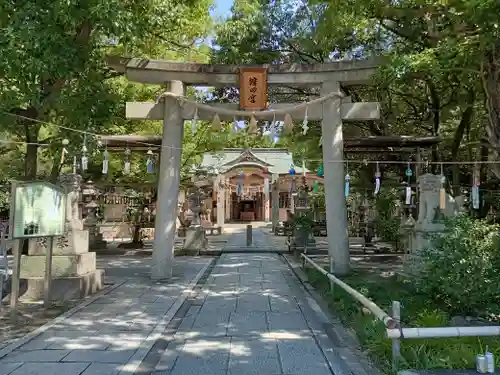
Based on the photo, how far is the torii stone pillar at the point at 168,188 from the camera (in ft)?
35.6

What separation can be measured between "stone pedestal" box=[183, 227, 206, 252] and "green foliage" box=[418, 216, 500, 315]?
40.6 feet

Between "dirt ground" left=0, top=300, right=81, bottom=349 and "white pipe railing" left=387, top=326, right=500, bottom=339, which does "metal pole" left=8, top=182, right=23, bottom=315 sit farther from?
"white pipe railing" left=387, top=326, right=500, bottom=339

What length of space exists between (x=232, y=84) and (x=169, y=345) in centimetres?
729

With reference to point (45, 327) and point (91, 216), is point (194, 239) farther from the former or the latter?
point (45, 327)

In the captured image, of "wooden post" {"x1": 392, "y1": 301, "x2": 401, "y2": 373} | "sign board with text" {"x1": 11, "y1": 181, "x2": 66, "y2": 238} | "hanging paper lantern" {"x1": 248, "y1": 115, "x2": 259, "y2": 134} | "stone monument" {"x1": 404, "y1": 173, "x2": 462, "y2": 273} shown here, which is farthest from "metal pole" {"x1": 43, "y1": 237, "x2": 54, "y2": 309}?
"stone monument" {"x1": 404, "y1": 173, "x2": 462, "y2": 273}

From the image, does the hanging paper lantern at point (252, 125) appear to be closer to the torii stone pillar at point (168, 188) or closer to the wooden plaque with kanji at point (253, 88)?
the wooden plaque with kanji at point (253, 88)

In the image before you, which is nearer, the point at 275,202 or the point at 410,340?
the point at 410,340

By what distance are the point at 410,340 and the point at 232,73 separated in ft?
26.4

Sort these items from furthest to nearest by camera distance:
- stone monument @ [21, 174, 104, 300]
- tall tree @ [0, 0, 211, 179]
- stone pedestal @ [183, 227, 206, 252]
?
stone pedestal @ [183, 227, 206, 252] → stone monument @ [21, 174, 104, 300] → tall tree @ [0, 0, 211, 179]

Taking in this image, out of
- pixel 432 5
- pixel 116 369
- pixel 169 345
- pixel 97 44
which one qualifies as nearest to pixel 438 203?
pixel 432 5

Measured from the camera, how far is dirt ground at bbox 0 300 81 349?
598 centimetres

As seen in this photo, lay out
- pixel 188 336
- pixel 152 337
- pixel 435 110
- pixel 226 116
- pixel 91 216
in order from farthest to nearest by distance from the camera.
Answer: pixel 91 216, pixel 435 110, pixel 226 116, pixel 188 336, pixel 152 337

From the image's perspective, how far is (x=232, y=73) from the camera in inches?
439

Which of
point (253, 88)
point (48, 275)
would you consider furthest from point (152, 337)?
point (253, 88)
